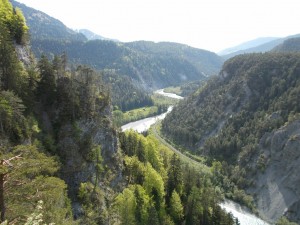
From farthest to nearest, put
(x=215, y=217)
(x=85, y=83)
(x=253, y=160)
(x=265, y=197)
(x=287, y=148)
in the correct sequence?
(x=253, y=160) < (x=287, y=148) < (x=265, y=197) < (x=215, y=217) < (x=85, y=83)

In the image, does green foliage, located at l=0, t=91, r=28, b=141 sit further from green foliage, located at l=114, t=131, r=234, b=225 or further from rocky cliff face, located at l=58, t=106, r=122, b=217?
green foliage, located at l=114, t=131, r=234, b=225

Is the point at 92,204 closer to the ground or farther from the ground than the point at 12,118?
closer to the ground

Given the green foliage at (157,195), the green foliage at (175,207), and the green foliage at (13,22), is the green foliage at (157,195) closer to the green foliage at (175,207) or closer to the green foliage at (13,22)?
the green foliage at (175,207)

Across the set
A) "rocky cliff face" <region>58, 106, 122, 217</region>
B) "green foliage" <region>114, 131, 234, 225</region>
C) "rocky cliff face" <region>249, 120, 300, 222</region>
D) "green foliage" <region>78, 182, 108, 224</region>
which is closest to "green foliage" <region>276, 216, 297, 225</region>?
"rocky cliff face" <region>249, 120, 300, 222</region>

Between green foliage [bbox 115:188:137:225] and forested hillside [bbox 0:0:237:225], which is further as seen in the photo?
green foliage [bbox 115:188:137:225]

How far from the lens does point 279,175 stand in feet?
464

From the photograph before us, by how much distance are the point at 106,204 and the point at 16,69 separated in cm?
3471

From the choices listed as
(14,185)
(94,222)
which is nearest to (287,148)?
(94,222)

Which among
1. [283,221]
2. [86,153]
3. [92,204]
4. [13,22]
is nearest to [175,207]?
[92,204]

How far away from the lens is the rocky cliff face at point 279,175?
128 m

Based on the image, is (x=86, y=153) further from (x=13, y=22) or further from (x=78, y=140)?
(x=13, y=22)

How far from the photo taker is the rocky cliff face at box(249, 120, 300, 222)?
12850 centimetres

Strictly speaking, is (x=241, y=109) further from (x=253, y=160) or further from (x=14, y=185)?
(x=14, y=185)

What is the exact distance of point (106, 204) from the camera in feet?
242
